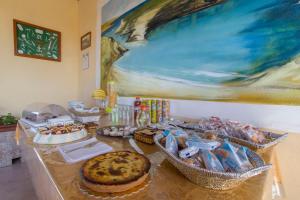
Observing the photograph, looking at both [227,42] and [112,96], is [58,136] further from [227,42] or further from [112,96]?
[227,42]

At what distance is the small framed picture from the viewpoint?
2.31 m

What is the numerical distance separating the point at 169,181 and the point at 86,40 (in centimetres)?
245

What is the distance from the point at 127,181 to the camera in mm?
424

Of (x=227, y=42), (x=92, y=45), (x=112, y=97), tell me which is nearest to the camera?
(x=227, y=42)

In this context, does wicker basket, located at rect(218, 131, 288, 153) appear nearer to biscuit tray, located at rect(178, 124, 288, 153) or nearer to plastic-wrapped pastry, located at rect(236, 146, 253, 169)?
biscuit tray, located at rect(178, 124, 288, 153)

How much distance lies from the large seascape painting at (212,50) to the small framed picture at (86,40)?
0.89 m

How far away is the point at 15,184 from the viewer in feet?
5.05

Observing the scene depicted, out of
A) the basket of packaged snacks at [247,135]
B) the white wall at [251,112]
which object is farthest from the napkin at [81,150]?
the white wall at [251,112]

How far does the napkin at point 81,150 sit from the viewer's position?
617 millimetres

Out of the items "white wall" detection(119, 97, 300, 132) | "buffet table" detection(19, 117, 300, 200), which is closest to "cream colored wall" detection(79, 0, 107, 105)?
"white wall" detection(119, 97, 300, 132)

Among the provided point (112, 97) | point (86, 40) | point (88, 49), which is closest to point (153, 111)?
point (112, 97)

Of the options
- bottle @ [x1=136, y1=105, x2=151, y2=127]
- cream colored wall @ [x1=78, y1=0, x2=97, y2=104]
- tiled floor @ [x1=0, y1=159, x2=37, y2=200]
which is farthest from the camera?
cream colored wall @ [x1=78, y1=0, x2=97, y2=104]

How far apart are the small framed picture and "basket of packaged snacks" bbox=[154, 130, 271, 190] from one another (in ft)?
7.33

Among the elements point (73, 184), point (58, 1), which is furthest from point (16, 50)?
point (73, 184)
